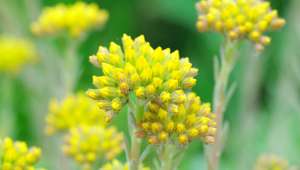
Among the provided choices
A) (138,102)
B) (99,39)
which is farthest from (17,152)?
(99,39)

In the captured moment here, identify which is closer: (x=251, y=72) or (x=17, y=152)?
(x=17, y=152)

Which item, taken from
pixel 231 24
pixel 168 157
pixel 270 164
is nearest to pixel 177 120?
pixel 168 157

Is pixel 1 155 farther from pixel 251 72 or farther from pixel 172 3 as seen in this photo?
pixel 172 3

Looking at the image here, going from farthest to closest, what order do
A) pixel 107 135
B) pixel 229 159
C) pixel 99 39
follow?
pixel 99 39
pixel 229 159
pixel 107 135

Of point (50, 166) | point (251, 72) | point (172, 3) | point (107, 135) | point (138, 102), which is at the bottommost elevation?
point (138, 102)

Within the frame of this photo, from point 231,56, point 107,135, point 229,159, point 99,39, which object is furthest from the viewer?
point 99,39

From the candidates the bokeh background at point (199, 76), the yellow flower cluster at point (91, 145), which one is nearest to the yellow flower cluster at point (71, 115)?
the yellow flower cluster at point (91, 145)

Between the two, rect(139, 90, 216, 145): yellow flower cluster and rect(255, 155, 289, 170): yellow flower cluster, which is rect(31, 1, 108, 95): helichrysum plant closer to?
rect(255, 155, 289, 170): yellow flower cluster
